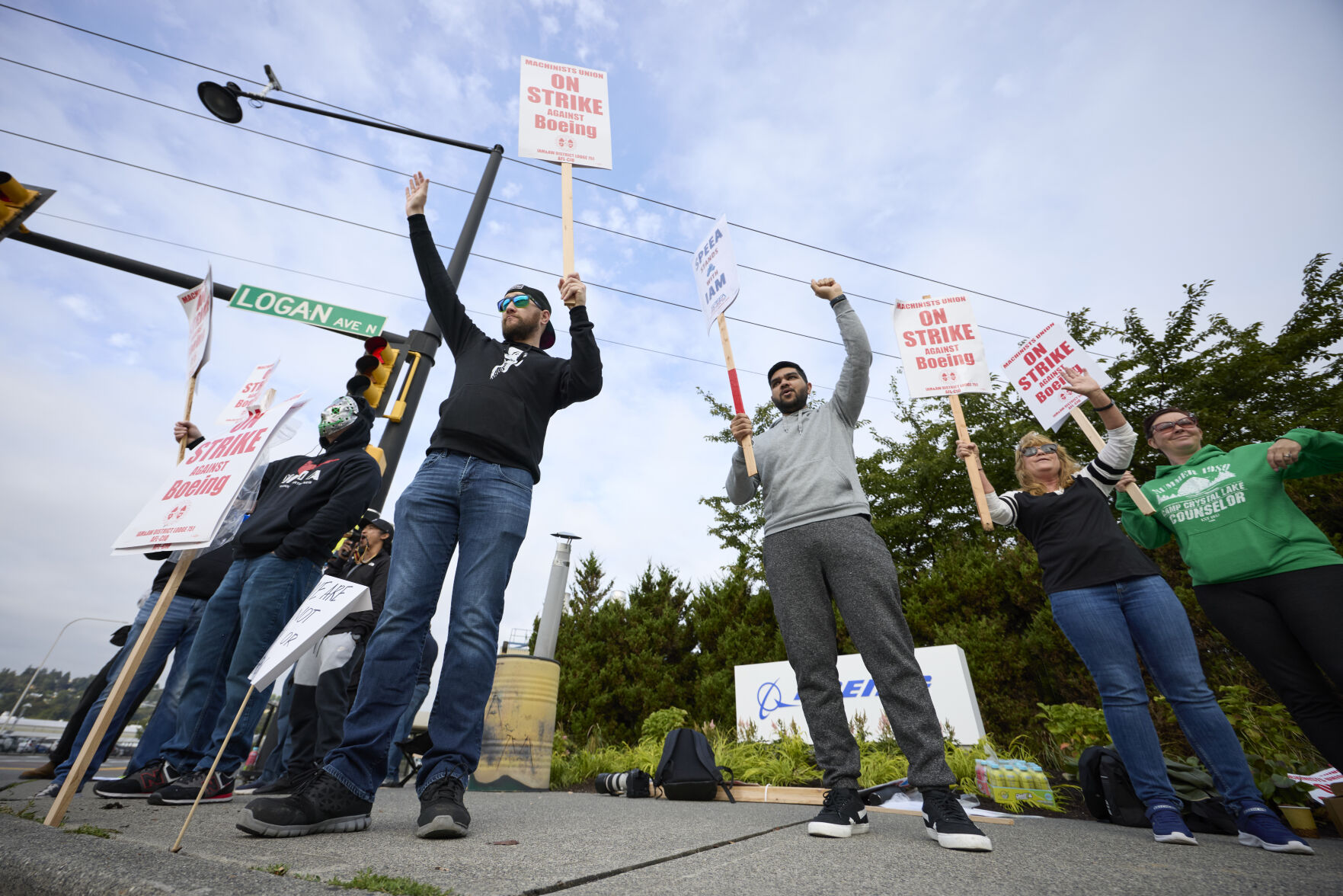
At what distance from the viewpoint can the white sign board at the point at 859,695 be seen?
5.90 m

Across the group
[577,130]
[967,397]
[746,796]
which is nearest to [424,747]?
[746,796]

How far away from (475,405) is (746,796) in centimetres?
346

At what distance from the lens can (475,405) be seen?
8.84 ft

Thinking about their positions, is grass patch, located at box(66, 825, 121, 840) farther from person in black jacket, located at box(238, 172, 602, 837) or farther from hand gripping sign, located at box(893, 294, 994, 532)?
hand gripping sign, located at box(893, 294, 994, 532)

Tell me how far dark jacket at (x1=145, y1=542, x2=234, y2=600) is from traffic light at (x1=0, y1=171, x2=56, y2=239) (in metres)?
2.40

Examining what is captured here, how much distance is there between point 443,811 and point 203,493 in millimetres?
1381

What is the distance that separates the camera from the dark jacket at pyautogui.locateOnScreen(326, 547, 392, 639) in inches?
141

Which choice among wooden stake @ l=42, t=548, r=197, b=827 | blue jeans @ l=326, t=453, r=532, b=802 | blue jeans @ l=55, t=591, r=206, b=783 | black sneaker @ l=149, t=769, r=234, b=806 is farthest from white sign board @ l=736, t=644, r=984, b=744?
wooden stake @ l=42, t=548, r=197, b=827

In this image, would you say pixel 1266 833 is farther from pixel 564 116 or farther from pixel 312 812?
pixel 564 116

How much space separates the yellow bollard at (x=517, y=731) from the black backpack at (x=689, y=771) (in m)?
1.32

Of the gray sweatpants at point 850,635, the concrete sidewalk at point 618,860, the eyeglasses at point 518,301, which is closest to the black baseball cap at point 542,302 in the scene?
the eyeglasses at point 518,301

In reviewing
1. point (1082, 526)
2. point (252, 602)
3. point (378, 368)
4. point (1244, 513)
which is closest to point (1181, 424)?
point (1244, 513)

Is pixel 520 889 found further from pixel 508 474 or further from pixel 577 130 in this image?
pixel 577 130

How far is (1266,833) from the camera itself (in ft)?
7.92
